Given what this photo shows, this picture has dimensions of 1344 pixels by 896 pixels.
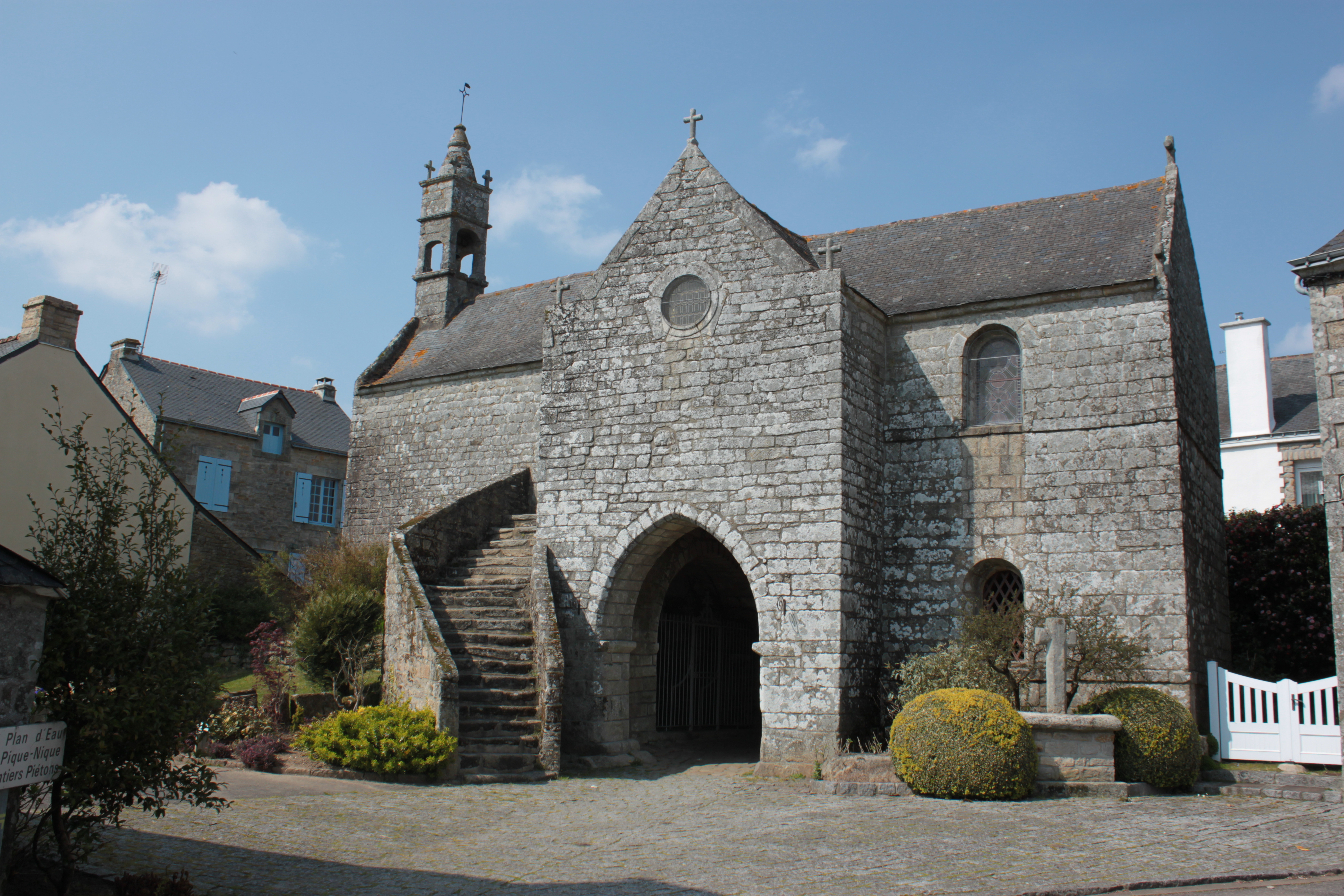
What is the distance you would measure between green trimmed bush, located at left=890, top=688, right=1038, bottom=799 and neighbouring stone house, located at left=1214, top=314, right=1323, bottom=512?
1256cm

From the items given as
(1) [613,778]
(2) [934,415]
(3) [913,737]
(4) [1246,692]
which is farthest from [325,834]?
(4) [1246,692]

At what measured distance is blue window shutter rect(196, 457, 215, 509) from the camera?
77.7ft

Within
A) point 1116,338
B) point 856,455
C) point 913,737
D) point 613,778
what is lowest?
point 613,778

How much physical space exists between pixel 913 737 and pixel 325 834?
17.5 feet

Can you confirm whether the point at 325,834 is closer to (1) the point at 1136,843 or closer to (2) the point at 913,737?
(2) the point at 913,737

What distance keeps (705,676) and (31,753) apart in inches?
426

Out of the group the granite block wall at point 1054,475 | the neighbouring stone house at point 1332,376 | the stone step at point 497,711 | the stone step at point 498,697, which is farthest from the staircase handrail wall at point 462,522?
the neighbouring stone house at point 1332,376

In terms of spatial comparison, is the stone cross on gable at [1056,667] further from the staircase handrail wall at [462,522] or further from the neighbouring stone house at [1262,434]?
the neighbouring stone house at [1262,434]

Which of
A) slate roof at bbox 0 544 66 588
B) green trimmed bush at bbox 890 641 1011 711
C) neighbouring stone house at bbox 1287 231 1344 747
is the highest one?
neighbouring stone house at bbox 1287 231 1344 747

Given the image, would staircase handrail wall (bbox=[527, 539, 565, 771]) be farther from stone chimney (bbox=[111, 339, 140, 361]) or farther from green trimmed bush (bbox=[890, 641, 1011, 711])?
stone chimney (bbox=[111, 339, 140, 361])

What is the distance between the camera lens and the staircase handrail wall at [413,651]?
36.4 feet

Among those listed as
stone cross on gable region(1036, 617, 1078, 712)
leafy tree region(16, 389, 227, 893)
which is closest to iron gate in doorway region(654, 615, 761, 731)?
stone cross on gable region(1036, 617, 1078, 712)

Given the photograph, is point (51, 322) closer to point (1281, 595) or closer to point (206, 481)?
point (206, 481)

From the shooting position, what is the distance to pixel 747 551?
475 inches
